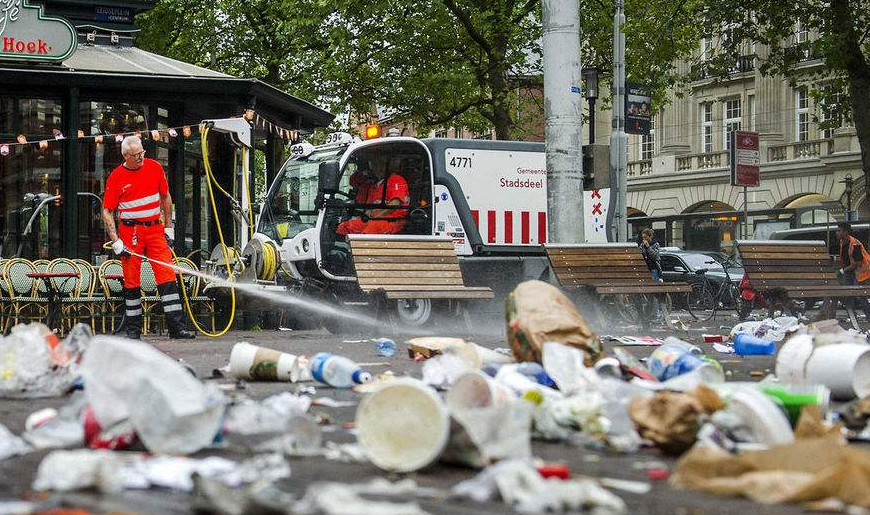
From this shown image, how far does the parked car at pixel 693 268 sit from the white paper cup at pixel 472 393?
2137cm

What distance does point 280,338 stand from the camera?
45.2ft

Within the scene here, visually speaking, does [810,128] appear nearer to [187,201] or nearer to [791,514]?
[187,201]

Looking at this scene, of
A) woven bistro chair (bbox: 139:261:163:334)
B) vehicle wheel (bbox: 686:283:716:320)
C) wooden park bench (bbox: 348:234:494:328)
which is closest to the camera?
wooden park bench (bbox: 348:234:494:328)

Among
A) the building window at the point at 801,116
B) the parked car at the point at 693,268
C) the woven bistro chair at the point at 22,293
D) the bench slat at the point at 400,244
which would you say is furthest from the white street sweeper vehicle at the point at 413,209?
the building window at the point at 801,116

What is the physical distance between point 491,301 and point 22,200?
6082 millimetres

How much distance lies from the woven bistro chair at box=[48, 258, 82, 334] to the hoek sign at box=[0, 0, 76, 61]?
2.77 meters

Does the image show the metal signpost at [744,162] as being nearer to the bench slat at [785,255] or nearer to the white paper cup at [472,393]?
the bench slat at [785,255]

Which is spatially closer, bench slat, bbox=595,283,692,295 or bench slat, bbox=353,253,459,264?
bench slat, bbox=353,253,459,264

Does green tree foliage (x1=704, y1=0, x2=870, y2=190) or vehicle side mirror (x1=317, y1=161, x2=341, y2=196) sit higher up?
green tree foliage (x1=704, y1=0, x2=870, y2=190)

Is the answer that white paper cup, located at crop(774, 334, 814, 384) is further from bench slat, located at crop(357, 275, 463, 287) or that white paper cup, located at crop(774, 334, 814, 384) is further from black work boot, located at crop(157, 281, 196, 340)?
bench slat, located at crop(357, 275, 463, 287)

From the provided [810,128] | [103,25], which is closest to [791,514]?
[103,25]

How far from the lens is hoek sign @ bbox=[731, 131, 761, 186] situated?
67.9 ft

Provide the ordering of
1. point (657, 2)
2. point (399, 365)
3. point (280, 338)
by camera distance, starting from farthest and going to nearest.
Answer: point (657, 2)
point (280, 338)
point (399, 365)

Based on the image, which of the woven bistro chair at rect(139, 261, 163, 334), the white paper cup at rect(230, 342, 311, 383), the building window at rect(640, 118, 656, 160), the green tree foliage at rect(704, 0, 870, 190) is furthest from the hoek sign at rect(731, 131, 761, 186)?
the building window at rect(640, 118, 656, 160)
